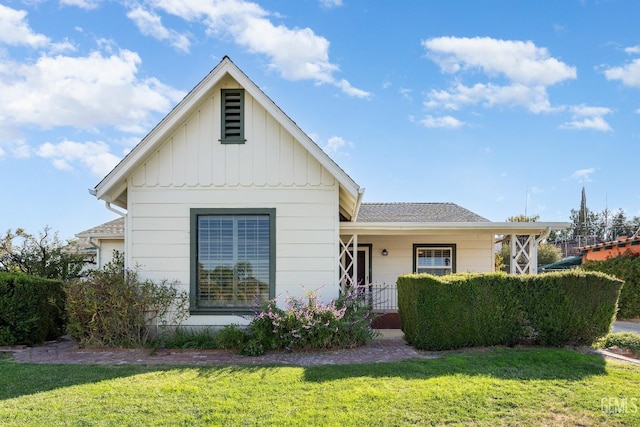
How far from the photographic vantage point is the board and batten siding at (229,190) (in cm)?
920

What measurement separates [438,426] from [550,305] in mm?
4798

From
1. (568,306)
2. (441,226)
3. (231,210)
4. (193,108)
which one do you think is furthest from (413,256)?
(193,108)

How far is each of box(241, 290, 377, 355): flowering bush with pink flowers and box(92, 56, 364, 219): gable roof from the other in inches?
97.2

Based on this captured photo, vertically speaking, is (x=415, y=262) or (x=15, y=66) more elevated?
(x=15, y=66)

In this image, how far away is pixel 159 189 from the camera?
927 centimetres

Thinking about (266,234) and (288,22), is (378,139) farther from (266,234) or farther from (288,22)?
(266,234)

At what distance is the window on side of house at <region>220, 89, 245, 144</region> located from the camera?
9.23m

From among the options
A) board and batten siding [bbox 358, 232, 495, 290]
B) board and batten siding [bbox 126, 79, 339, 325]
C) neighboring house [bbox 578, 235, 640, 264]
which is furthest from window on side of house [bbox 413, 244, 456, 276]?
neighboring house [bbox 578, 235, 640, 264]

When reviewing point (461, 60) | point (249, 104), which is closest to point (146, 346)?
point (249, 104)

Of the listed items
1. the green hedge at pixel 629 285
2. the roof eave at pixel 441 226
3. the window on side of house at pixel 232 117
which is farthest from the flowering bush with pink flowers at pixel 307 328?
the green hedge at pixel 629 285

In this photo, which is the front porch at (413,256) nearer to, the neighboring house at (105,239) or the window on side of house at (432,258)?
the window on side of house at (432,258)

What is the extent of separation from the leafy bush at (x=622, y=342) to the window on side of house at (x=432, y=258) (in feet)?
17.2

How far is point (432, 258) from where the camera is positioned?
45.3 feet

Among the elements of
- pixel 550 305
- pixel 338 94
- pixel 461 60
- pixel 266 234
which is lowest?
pixel 550 305
